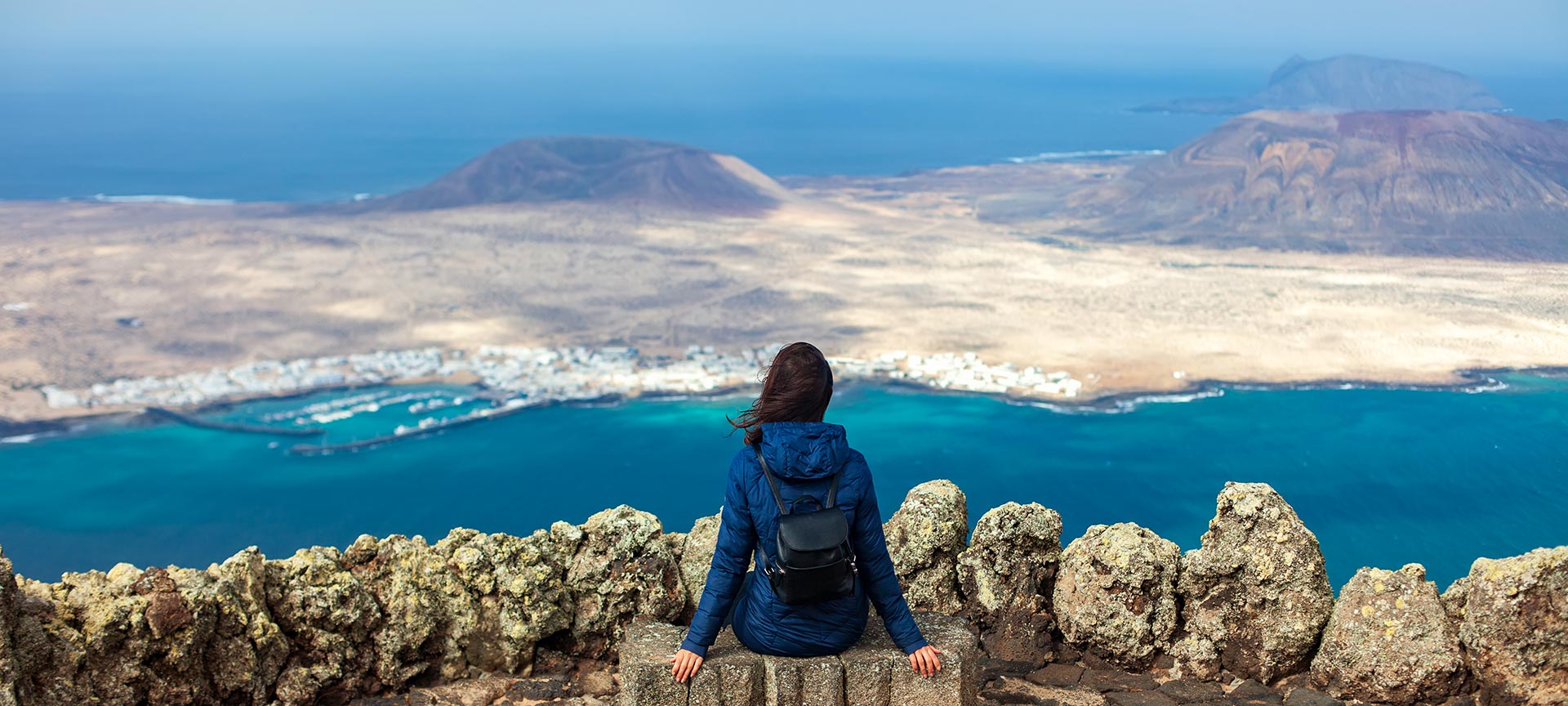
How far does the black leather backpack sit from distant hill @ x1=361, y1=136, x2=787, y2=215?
164 ft

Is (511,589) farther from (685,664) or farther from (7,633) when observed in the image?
(7,633)

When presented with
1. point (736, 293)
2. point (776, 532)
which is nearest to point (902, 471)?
point (736, 293)

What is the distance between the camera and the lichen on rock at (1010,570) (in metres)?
5.66

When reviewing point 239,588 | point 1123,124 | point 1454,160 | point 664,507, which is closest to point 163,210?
point 664,507

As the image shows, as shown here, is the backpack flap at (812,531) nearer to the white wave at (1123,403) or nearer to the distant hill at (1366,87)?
the white wave at (1123,403)

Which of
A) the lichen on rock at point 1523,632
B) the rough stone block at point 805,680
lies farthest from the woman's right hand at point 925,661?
the lichen on rock at point 1523,632

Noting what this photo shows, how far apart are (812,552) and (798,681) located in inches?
25.9

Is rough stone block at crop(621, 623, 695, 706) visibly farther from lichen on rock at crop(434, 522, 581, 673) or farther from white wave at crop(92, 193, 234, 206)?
white wave at crop(92, 193, 234, 206)

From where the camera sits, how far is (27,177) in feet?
225

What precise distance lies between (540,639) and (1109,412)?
21.5m

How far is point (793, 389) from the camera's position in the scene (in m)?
4.07

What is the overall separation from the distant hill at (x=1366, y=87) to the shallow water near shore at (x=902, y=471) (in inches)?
1517

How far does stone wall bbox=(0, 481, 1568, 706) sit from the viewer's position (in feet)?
15.5

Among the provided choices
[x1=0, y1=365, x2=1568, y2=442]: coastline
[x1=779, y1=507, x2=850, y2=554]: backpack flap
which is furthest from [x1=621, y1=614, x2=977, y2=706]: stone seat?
[x1=0, y1=365, x2=1568, y2=442]: coastline
